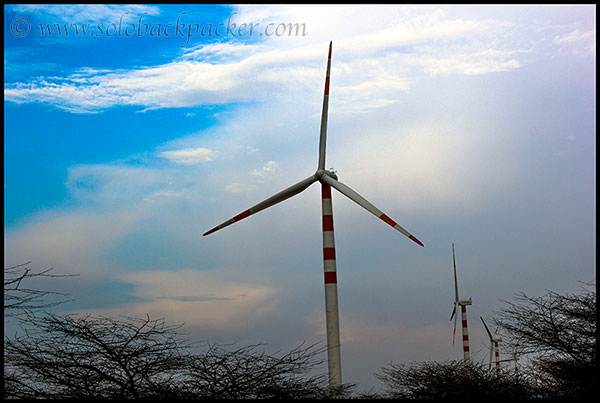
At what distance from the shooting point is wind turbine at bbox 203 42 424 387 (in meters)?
23.2

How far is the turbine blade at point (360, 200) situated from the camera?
24605 millimetres

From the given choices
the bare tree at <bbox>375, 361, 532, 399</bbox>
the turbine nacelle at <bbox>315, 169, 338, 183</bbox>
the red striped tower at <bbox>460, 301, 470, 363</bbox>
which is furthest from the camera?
the red striped tower at <bbox>460, 301, 470, 363</bbox>

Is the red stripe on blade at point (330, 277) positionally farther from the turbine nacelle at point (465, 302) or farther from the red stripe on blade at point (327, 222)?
the turbine nacelle at point (465, 302)

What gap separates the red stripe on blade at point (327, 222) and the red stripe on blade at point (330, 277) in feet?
5.50

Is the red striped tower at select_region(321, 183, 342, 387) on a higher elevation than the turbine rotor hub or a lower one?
lower

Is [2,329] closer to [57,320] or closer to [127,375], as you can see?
[57,320]

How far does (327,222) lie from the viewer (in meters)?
24.3

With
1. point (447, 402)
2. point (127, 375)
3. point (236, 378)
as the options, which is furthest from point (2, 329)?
point (447, 402)

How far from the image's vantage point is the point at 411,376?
81.6 feet

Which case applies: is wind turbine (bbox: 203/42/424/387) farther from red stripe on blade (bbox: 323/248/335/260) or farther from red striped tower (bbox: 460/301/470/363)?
red striped tower (bbox: 460/301/470/363)

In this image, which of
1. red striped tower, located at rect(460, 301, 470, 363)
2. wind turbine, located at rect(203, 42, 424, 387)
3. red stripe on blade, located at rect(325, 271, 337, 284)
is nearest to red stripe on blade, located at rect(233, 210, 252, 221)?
wind turbine, located at rect(203, 42, 424, 387)

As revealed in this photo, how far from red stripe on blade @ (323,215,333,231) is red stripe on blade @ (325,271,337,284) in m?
1.68

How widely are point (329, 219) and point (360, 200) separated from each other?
1556 millimetres

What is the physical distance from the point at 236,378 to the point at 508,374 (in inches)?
429
